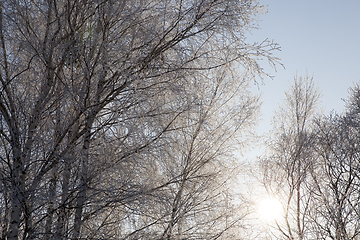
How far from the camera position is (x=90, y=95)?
175 inches

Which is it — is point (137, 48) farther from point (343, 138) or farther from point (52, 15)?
point (343, 138)

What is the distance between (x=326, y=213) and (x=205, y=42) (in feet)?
26.0

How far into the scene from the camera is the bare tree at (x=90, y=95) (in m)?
3.84

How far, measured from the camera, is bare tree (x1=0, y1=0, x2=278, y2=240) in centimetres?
384

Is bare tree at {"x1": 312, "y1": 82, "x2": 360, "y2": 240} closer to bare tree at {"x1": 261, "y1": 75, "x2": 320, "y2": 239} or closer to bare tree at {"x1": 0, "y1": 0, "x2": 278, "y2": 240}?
bare tree at {"x1": 261, "y1": 75, "x2": 320, "y2": 239}

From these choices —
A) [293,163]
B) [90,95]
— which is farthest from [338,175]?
[90,95]

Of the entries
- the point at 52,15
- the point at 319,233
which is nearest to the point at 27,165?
the point at 52,15

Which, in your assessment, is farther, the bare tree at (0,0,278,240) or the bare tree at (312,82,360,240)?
the bare tree at (312,82,360,240)

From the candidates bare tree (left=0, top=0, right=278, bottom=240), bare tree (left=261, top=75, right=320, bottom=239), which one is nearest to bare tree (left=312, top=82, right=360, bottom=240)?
bare tree (left=261, top=75, right=320, bottom=239)

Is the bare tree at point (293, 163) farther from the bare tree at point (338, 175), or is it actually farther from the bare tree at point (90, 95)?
the bare tree at point (90, 95)

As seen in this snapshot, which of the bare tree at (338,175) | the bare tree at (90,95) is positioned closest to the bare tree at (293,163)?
the bare tree at (338,175)

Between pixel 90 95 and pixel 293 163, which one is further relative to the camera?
pixel 293 163

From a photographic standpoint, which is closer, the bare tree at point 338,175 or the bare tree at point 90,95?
the bare tree at point 90,95

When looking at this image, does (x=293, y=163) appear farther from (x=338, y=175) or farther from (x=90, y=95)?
(x=90, y=95)
